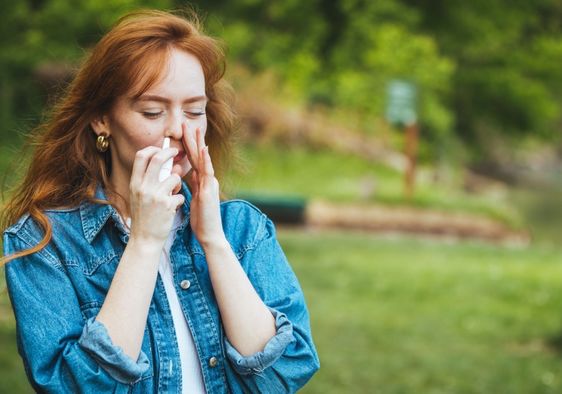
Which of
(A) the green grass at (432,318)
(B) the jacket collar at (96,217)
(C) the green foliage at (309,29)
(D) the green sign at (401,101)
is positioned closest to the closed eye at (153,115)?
(B) the jacket collar at (96,217)

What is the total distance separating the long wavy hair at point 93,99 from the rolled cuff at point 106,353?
22 cm

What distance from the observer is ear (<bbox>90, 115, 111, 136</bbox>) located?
2012 mm

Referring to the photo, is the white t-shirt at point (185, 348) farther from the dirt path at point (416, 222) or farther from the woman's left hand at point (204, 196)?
the dirt path at point (416, 222)

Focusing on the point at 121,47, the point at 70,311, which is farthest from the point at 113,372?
the point at 121,47

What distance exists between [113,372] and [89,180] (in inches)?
18.5

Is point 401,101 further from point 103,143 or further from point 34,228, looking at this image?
point 34,228

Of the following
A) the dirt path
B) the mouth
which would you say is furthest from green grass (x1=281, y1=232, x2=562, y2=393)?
the mouth

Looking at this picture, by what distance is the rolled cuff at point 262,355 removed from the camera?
1.90 metres

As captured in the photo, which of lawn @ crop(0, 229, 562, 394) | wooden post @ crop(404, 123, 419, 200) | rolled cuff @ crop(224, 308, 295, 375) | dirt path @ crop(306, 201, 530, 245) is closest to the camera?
rolled cuff @ crop(224, 308, 295, 375)

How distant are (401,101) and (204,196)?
53.1ft

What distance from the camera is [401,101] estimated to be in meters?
17.8

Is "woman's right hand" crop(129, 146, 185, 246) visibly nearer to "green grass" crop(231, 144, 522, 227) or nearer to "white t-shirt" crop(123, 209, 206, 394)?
"white t-shirt" crop(123, 209, 206, 394)

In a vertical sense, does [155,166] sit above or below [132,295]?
above

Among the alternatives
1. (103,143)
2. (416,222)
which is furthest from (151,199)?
(416,222)
